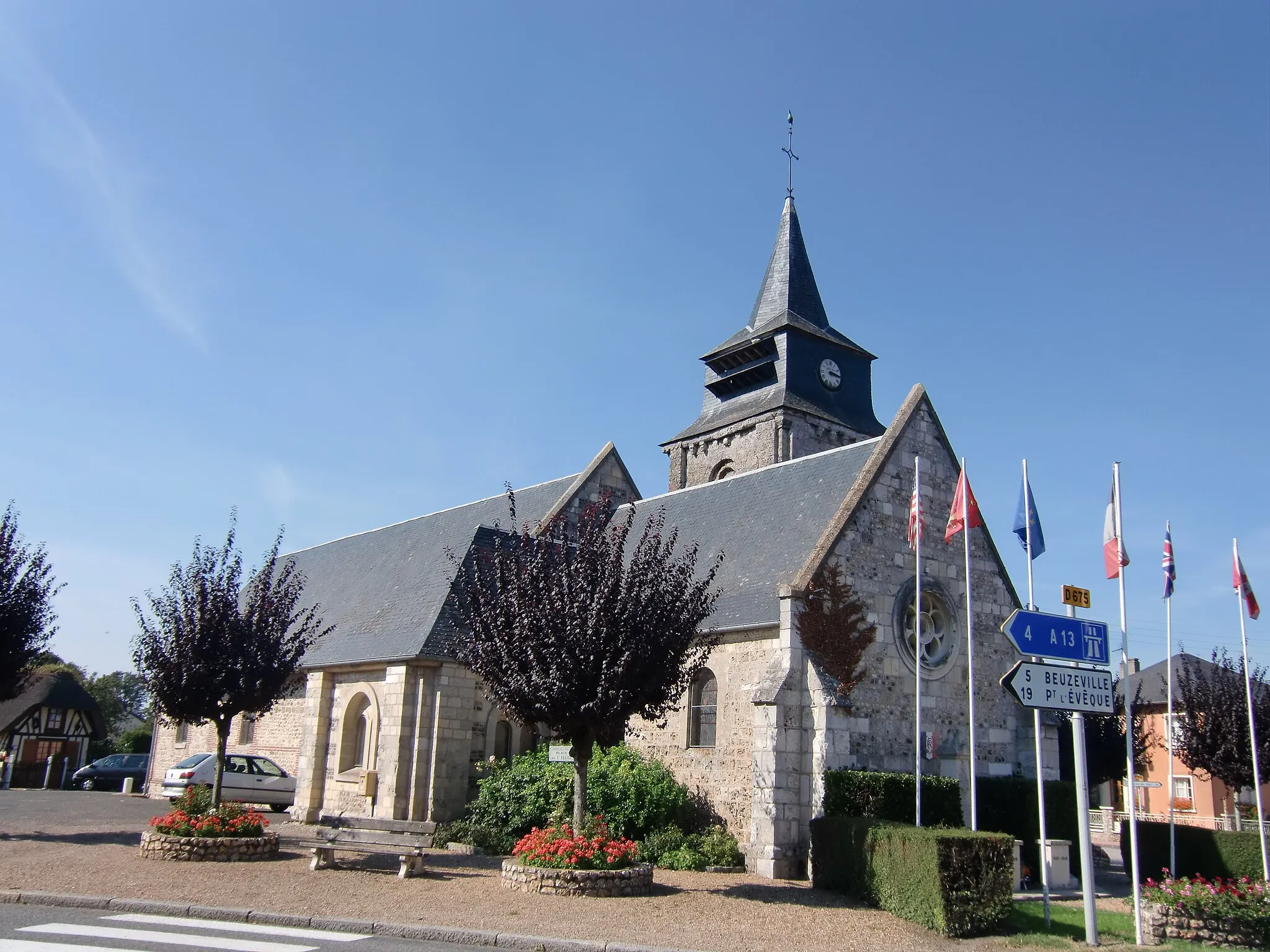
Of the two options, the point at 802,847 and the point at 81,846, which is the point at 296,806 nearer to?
the point at 81,846

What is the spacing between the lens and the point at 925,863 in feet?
36.3

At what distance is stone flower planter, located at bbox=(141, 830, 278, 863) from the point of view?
14039mm

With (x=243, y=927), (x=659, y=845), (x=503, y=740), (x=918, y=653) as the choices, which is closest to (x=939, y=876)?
(x=918, y=653)

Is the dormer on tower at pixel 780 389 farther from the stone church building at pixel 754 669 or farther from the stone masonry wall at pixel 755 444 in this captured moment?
the stone church building at pixel 754 669

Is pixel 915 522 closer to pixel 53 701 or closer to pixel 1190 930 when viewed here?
pixel 1190 930

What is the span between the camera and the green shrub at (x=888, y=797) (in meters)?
14.3

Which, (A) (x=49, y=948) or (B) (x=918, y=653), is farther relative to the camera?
(B) (x=918, y=653)

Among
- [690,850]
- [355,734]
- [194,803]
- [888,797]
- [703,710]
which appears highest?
[703,710]

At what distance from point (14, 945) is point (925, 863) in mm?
8914

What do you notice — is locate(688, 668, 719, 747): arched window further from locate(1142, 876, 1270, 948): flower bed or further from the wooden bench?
locate(1142, 876, 1270, 948): flower bed

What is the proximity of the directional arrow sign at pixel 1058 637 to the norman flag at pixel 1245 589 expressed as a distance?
5.70 meters

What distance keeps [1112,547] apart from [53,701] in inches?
1719

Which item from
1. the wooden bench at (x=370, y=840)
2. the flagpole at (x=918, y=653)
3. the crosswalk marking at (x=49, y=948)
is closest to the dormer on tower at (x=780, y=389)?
the flagpole at (x=918, y=653)

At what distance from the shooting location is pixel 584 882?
11.9 meters
